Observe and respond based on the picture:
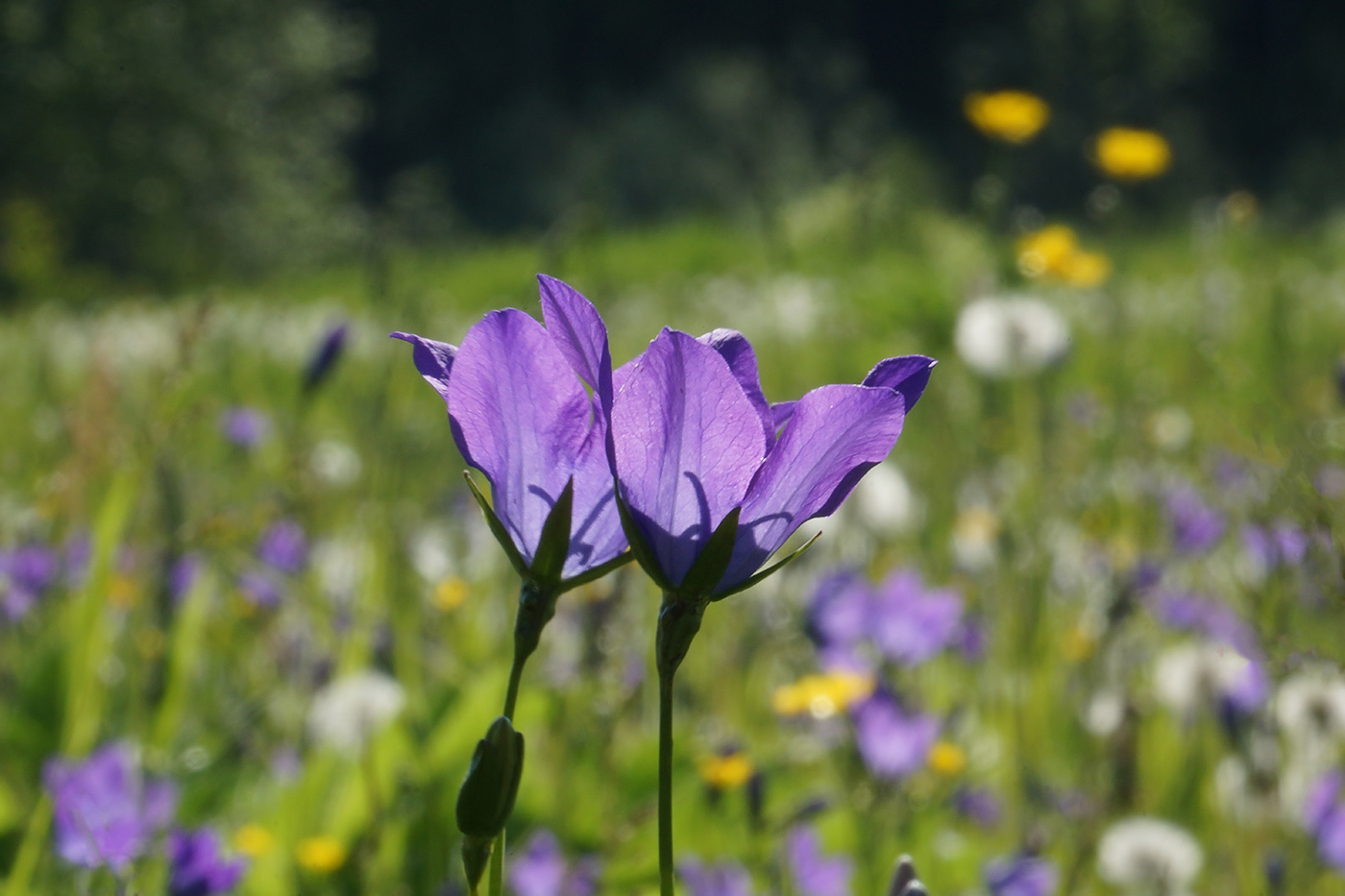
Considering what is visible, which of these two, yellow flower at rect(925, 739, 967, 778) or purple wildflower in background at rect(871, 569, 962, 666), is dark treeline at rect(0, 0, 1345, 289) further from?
yellow flower at rect(925, 739, 967, 778)

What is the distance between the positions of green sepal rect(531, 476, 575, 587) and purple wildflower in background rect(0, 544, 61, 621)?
1.29 metres

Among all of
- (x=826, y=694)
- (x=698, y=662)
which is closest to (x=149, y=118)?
(x=698, y=662)

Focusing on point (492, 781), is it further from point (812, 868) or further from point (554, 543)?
point (812, 868)

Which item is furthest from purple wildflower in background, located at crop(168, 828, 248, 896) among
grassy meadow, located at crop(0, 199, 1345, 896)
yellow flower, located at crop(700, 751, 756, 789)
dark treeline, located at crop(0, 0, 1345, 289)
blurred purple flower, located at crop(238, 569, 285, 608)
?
dark treeline, located at crop(0, 0, 1345, 289)

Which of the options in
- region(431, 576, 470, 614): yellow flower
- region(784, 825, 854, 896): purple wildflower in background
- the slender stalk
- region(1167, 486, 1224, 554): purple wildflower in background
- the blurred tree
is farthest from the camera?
the blurred tree

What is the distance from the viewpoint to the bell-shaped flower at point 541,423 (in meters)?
0.48

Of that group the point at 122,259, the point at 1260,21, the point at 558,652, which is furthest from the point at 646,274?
the point at 1260,21

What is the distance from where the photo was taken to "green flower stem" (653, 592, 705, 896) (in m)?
0.43

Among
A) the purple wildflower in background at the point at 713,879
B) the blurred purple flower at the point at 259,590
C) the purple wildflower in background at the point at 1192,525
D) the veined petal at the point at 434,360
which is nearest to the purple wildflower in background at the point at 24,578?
the blurred purple flower at the point at 259,590

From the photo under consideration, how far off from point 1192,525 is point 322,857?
143 centimetres

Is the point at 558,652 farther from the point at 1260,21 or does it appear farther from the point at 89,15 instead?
the point at 1260,21

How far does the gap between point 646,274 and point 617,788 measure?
22.4 feet

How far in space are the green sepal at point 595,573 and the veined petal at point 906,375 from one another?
12 cm

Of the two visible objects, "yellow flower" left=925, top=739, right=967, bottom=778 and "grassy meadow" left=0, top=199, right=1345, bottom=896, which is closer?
"grassy meadow" left=0, top=199, right=1345, bottom=896
